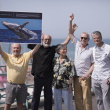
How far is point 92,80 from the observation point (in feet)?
11.3

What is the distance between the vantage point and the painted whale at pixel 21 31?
121 inches

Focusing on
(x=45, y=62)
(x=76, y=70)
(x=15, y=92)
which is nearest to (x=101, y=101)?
(x=76, y=70)

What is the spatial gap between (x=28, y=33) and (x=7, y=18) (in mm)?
415

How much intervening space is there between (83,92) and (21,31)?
5.22ft

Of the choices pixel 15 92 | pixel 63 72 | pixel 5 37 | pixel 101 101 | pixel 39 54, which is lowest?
pixel 101 101

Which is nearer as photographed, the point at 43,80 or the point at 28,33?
the point at 28,33

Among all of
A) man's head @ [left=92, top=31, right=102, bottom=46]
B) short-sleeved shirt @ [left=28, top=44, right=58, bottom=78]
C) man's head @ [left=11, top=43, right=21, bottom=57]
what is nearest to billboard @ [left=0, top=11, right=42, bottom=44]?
man's head @ [left=11, top=43, right=21, bottom=57]

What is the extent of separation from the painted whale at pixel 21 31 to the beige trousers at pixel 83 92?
1172 mm

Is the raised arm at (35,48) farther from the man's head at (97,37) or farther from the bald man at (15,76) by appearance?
the man's head at (97,37)

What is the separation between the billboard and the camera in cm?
306

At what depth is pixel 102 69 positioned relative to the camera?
3.31m

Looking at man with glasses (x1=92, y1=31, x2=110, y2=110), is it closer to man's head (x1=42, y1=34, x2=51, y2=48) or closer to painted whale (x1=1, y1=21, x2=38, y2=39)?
man's head (x1=42, y1=34, x2=51, y2=48)

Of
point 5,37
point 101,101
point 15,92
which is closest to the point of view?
point 5,37

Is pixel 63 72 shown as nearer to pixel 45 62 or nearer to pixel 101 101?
pixel 45 62
